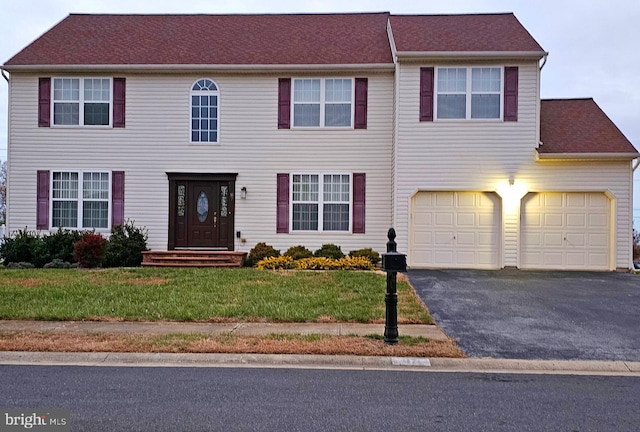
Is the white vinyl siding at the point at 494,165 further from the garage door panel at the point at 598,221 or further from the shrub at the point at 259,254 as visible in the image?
the shrub at the point at 259,254

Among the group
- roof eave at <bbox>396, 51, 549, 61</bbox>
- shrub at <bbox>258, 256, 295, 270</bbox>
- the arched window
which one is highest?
roof eave at <bbox>396, 51, 549, 61</bbox>

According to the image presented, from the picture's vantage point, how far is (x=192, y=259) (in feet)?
55.1

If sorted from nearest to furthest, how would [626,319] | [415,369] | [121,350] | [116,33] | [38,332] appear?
[415,369], [121,350], [38,332], [626,319], [116,33]

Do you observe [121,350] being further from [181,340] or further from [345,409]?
[345,409]

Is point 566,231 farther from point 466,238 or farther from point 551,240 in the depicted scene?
point 466,238

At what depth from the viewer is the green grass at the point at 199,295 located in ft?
31.1

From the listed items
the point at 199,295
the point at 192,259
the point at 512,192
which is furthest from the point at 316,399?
the point at 512,192

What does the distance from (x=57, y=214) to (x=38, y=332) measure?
10449 millimetres

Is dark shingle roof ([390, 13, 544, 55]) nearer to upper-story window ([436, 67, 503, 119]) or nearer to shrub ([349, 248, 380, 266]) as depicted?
upper-story window ([436, 67, 503, 119])

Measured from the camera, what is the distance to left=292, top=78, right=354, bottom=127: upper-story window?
17391 millimetres

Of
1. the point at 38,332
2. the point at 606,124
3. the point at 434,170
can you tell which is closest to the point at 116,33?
the point at 434,170

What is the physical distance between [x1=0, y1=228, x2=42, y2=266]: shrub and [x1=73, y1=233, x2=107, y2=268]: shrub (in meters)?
1.51

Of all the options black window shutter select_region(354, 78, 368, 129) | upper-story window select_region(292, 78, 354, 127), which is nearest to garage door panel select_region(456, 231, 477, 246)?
black window shutter select_region(354, 78, 368, 129)

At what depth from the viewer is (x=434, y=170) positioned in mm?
16500
